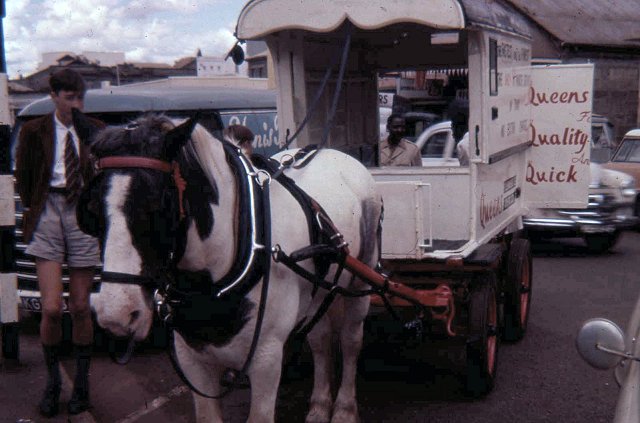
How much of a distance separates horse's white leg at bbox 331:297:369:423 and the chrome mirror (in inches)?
77.1

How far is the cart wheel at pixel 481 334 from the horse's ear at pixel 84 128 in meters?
2.98

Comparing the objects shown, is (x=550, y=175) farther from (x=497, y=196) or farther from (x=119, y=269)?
(x=119, y=269)

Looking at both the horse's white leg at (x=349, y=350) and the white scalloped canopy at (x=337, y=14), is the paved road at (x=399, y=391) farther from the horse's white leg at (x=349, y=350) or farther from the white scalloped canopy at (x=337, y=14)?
the white scalloped canopy at (x=337, y=14)

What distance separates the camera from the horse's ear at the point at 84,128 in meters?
2.99

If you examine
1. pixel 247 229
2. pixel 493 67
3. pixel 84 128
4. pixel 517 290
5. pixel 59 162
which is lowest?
pixel 517 290

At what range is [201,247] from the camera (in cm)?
310

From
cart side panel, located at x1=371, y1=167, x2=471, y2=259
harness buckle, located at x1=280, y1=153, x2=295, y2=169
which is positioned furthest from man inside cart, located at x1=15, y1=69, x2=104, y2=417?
cart side panel, located at x1=371, y1=167, x2=471, y2=259

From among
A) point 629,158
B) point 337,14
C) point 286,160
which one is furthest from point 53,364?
point 629,158

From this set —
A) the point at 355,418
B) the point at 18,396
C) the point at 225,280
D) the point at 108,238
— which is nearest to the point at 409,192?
the point at 355,418

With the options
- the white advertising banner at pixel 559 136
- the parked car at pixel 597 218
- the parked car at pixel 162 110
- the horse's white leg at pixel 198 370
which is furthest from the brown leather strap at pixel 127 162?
the parked car at pixel 597 218

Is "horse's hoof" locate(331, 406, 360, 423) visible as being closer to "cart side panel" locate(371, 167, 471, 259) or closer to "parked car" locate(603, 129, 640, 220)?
"cart side panel" locate(371, 167, 471, 259)

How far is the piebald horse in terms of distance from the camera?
2.71 m

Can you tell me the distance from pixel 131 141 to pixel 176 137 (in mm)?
163

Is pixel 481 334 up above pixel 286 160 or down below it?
below
